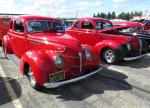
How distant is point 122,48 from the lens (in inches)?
Answer: 347

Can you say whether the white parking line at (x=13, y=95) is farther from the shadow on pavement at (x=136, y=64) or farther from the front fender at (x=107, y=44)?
the front fender at (x=107, y=44)

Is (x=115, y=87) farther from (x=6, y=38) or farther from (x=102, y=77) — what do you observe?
(x=6, y=38)

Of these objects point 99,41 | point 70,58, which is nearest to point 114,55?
point 99,41

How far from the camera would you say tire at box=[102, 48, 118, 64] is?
8.87 meters

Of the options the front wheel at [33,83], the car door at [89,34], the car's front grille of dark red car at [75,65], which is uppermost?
the car door at [89,34]

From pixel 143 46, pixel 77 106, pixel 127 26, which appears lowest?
pixel 77 106

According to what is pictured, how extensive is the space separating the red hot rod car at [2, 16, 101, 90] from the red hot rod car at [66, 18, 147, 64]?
2.24 metres

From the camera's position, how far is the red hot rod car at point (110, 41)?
29.2 feet

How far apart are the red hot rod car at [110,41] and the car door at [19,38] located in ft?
10.5

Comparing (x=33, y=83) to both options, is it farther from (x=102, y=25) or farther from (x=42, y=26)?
(x=102, y=25)

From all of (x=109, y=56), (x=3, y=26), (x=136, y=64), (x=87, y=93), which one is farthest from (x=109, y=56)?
(x=3, y=26)

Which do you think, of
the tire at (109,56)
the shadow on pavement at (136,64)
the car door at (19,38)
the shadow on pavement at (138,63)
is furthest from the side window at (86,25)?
the car door at (19,38)

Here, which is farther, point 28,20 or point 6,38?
point 6,38

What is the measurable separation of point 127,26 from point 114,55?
172 cm
